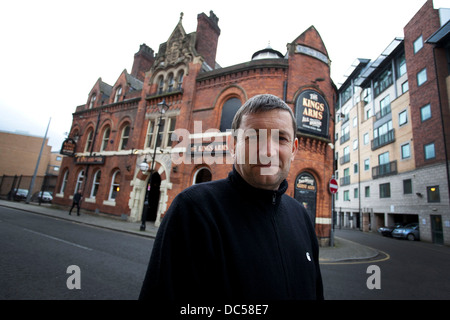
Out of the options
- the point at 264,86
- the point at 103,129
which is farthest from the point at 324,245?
the point at 103,129

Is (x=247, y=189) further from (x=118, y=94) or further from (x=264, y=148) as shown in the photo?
(x=118, y=94)

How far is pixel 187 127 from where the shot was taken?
14492mm

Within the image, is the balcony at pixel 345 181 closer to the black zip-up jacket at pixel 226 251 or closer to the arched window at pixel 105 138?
the arched window at pixel 105 138

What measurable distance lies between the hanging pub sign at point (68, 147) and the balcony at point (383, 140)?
3436 cm

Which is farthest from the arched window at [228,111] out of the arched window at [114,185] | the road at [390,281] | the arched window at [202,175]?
the arched window at [114,185]

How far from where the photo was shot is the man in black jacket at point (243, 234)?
3.47 feet

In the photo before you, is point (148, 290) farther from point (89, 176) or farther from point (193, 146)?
point (89, 176)

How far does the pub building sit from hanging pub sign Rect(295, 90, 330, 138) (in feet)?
0.19

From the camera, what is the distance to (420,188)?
1955 centimetres

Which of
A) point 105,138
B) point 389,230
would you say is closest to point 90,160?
point 105,138

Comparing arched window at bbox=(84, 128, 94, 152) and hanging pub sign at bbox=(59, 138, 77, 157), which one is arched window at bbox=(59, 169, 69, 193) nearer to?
hanging pub sign at bbox=(59, 138, 77, 157)

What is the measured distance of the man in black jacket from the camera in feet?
3.47

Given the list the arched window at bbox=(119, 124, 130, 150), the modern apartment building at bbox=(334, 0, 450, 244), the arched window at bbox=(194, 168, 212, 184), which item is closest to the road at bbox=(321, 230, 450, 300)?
the arched window at bbox=(194, 168, 212, 184)

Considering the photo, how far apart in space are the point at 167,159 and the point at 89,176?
8.84 metres
